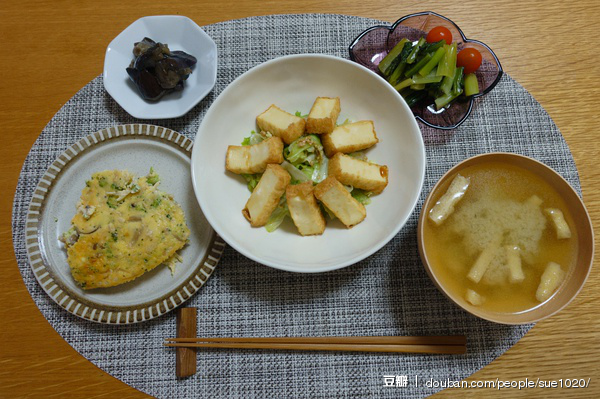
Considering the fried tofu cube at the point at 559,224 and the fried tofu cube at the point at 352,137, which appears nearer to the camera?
the fried tofu cube at the point at 559,224

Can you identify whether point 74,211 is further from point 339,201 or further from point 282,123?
point 339,201

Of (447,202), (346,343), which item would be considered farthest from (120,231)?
(447,202)

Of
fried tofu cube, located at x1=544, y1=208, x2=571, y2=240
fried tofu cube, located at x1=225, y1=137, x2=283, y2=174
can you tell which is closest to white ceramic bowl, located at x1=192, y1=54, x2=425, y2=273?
fried tofu cube, located at x1=225, y1=137, x2=283, y2=174

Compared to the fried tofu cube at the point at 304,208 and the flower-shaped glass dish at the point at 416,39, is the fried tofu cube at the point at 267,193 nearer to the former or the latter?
the fried tofu cube at the point at 304,208

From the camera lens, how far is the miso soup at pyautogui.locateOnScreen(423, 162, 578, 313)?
5.96ft

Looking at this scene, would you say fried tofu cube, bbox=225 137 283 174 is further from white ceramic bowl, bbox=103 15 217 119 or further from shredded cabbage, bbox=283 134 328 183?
white ceramic bowl, bbox=103 15 217 119

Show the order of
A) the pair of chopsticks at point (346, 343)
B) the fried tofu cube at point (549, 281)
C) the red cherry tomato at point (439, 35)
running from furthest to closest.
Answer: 1. the red cherry tomato at point (439, 35)
2. the pair of chopsticks at point (346, 343)
3. the fried tofu cube at point (549, 281)

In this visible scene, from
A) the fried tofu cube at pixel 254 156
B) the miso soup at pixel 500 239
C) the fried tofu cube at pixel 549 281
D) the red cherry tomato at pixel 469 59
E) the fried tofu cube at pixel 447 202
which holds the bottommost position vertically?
the fried tofu cube at pixel 549 281

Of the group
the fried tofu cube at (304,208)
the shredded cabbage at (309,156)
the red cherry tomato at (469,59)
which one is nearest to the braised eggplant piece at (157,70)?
the shredded cabbage at (309,156)

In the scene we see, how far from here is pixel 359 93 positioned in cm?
203

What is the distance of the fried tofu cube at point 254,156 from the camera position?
6.32 feet

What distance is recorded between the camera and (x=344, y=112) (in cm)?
210

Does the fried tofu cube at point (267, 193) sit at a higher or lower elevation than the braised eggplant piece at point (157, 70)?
lower

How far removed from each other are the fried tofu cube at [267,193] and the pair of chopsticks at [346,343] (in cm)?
56
